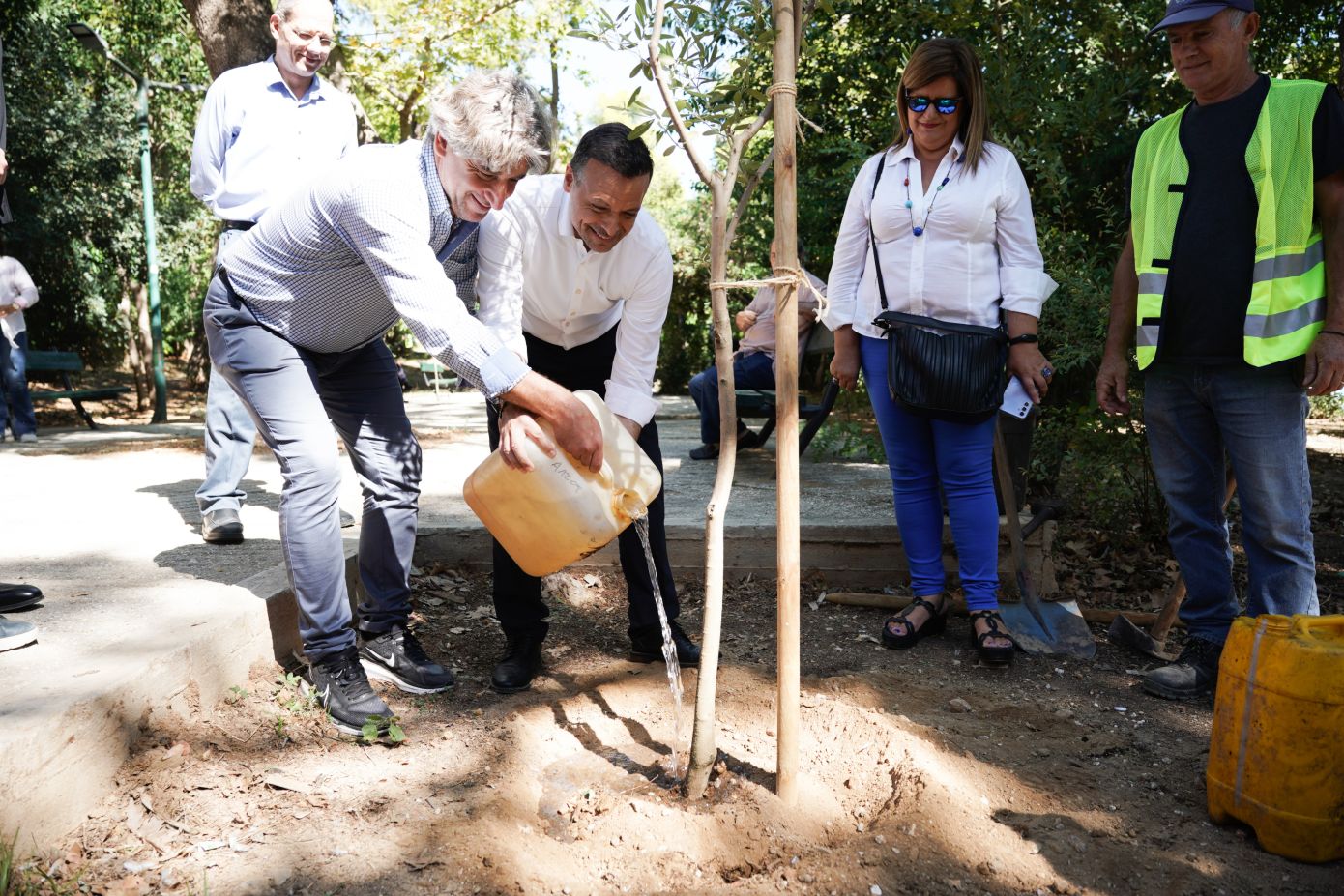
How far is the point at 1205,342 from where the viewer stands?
2.86 m

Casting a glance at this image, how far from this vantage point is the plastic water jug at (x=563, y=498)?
7.92ft

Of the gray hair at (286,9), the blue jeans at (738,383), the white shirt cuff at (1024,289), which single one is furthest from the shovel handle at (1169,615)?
the gray hair at (286,9)

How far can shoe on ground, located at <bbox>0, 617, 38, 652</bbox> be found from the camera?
8.12 ft

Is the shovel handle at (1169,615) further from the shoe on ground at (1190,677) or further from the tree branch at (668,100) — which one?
the tree branch at (668,100)

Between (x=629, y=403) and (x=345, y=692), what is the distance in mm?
1092

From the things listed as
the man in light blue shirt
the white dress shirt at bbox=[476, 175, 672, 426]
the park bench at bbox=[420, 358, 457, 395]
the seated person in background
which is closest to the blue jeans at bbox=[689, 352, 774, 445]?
the seated person in background

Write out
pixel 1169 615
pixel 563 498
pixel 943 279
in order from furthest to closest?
pixel 1169 615, pixel 943 279, pixel 563 498

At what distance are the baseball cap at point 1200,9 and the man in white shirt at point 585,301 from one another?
59.5 inches

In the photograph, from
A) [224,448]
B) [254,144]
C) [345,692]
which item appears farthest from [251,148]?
[345,692]

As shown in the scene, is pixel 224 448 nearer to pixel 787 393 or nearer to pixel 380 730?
pixel 380 730

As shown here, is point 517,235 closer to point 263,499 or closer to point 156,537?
point 156,537

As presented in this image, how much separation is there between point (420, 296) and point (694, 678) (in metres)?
1.46

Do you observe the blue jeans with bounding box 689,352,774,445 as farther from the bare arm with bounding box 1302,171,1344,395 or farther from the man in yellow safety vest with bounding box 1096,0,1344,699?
the bare arm with bounding box 1302,171,1344,395

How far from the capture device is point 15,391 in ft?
26.2
